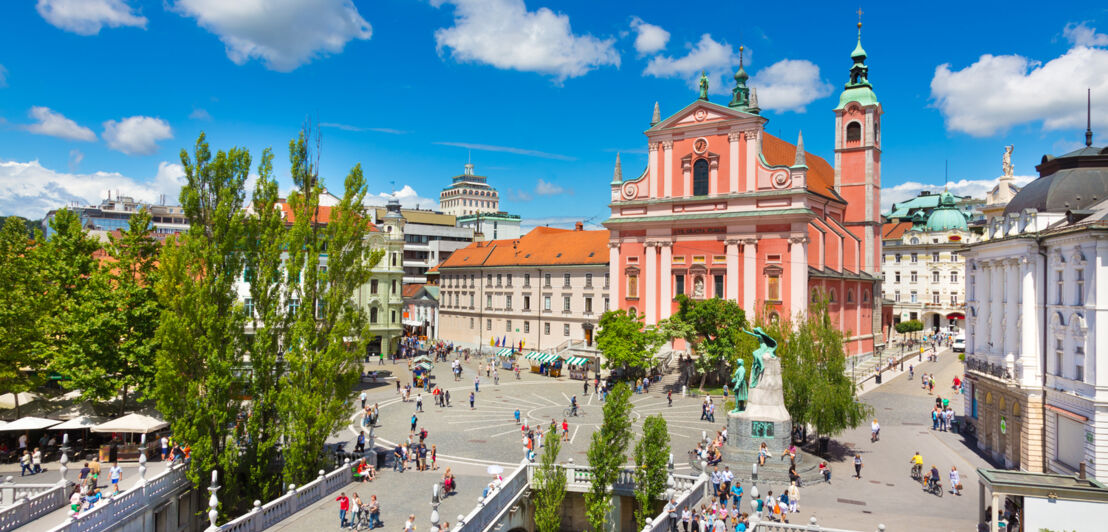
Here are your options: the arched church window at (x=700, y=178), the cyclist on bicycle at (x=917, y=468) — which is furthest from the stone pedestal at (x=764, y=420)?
the arched church window at (x=700, y=178)

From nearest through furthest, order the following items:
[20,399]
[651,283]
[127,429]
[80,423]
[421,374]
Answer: [127,429] → [80,423] → [20,399] → [421,374] → [651,283]

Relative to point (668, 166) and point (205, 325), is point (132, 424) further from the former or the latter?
point (668, 166)

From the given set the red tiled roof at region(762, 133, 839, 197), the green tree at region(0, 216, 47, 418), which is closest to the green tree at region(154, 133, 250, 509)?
the green tree at region(0, 216, 47, 418)

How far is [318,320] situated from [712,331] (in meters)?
27.4

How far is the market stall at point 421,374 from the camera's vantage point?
152ft

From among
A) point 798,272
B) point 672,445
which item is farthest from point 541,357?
point 672,445

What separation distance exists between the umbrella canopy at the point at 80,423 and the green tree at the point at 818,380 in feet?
92.9

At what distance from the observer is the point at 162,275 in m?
24.3

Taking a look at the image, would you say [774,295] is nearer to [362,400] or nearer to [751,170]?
[751,170]

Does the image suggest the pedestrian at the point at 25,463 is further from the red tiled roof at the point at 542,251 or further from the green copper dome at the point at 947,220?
the green copper dome at the point at 947,220

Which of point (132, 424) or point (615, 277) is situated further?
point (615, 277)

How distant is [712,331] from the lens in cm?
4578

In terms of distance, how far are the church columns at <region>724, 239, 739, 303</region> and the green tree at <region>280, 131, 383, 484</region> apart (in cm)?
3014

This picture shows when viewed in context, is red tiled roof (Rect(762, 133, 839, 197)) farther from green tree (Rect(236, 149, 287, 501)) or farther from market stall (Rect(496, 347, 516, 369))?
green tree (Rect(236, 149, 287, 501))
